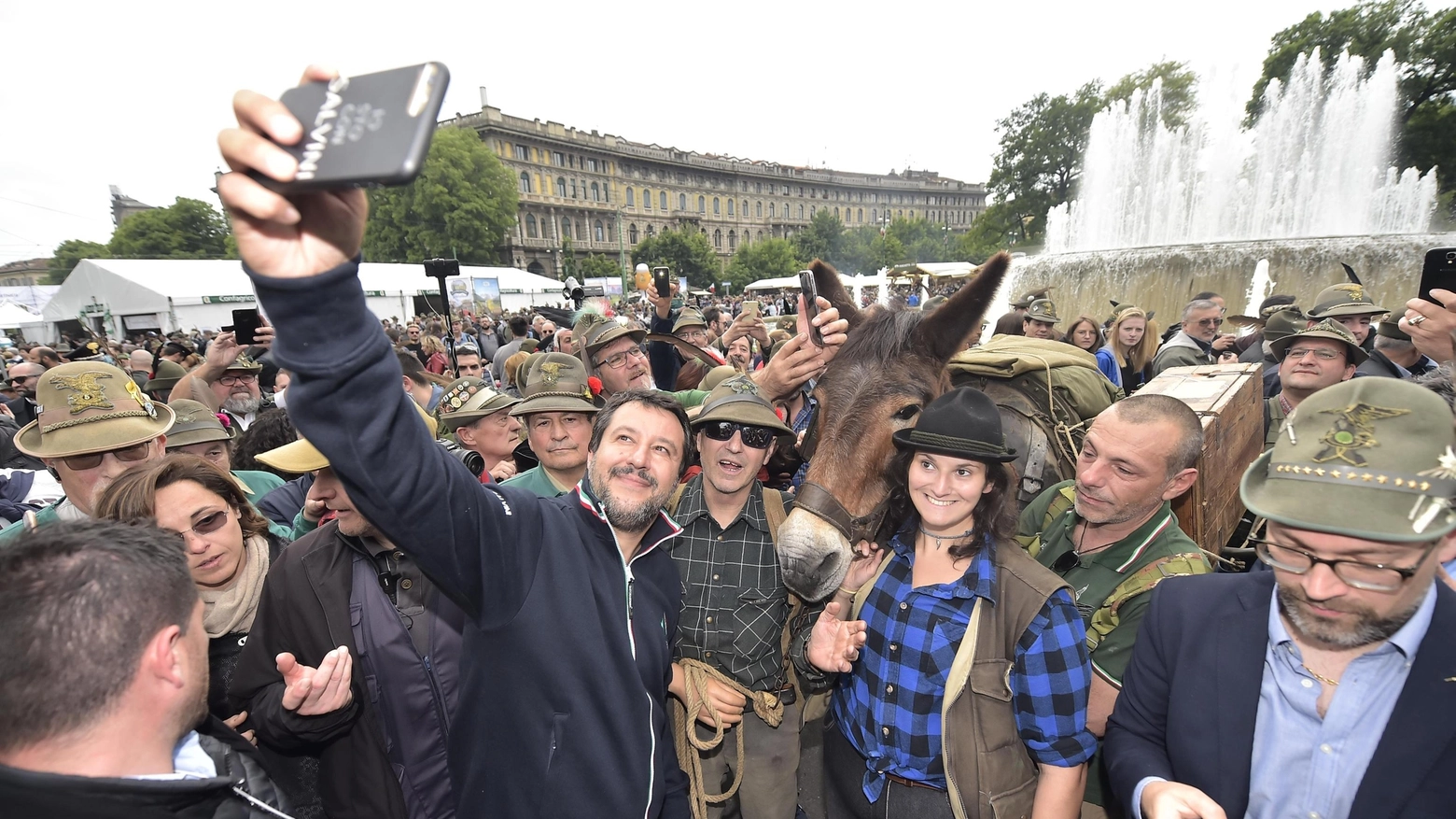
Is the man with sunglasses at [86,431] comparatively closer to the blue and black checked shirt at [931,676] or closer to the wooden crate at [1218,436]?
the blue and black checked shirt at [931,676]

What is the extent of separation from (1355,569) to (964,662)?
107 centimetres

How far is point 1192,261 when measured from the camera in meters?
12.9

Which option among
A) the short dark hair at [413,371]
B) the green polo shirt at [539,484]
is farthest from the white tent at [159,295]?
the green polo shirt at [539,484]

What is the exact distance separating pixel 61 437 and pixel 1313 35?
168 feet

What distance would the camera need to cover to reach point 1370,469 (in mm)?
1475

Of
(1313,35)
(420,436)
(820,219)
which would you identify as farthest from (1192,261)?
(820,219)

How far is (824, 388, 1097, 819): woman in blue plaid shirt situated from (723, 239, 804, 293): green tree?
6914cm

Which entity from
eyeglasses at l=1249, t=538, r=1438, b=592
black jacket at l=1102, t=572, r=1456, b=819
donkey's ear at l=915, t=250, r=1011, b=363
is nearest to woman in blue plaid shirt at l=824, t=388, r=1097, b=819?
black jacket at l=1102, t=572, r=1456, b=819

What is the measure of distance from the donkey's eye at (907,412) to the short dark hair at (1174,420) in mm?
868

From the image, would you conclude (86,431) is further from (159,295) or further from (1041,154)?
(1041,154)

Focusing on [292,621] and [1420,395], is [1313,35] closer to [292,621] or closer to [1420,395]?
[1420,395]

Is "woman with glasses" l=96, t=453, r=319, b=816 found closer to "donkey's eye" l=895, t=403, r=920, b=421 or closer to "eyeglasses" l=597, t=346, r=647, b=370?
"donkey's eye" l=895, t=403, r=920, b=421

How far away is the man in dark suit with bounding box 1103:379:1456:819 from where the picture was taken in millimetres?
1444

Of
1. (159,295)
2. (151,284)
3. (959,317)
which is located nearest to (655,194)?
(151,284)
